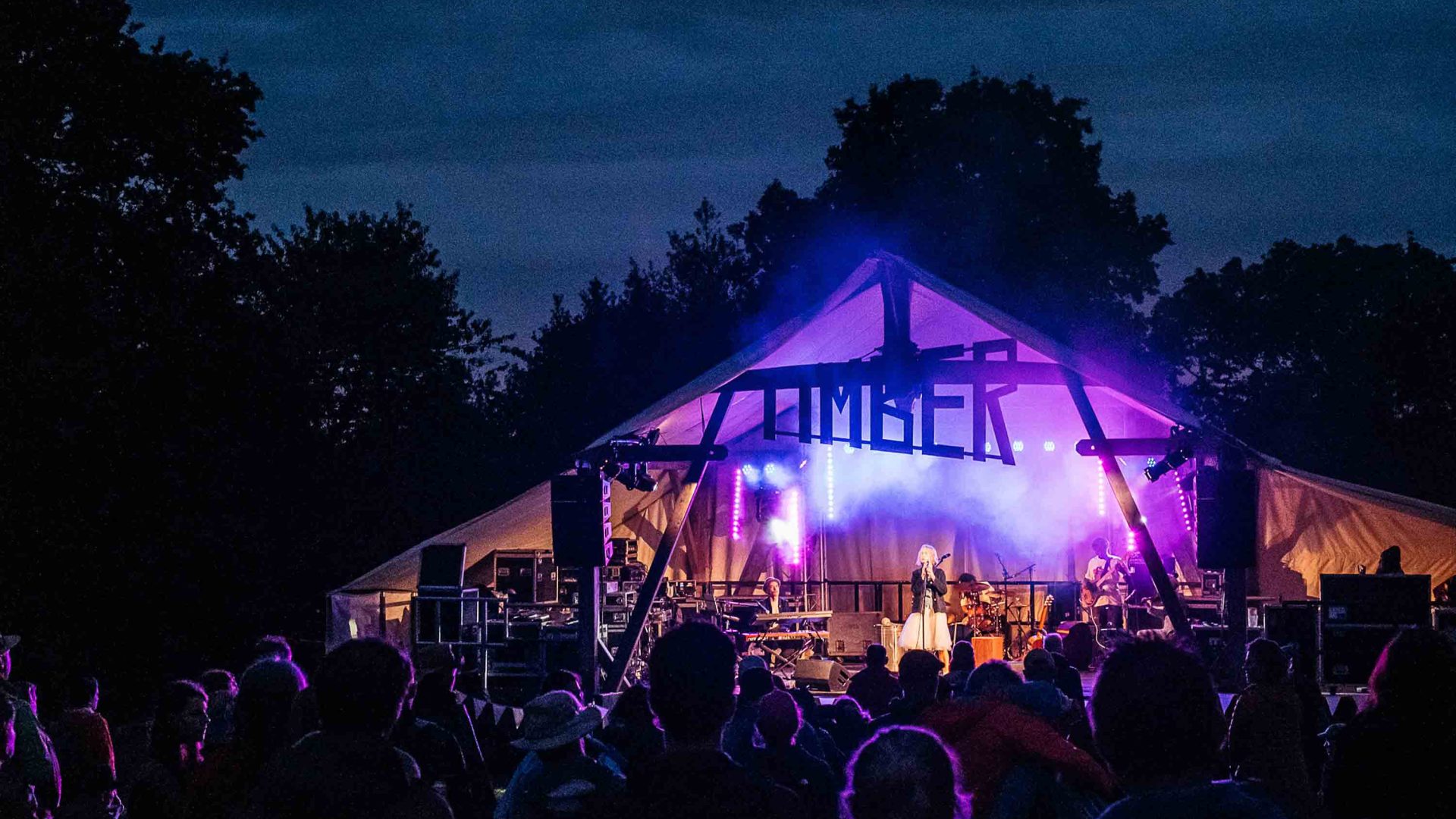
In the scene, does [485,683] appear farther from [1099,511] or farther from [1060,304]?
[1060,304]

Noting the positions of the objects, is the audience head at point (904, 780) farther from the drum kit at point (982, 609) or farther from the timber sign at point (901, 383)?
the drum kit at point (982, 609)

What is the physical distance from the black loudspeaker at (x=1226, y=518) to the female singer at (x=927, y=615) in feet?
19.7

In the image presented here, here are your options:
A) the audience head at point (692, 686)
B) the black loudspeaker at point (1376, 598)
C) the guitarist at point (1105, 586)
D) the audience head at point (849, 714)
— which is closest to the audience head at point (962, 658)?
the audience head at point (849, 714)

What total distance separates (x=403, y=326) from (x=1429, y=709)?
31.1 metres

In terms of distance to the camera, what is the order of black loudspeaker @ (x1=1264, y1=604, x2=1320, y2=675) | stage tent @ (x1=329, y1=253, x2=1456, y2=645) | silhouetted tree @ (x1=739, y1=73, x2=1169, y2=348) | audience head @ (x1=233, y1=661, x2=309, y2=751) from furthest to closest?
silhouetted tree @ (x1=739, y1=73, x2=1169, y2=348) < stage tent @ (x1=329, y1=253, x2=1456, y2=645) < black loudspeaker @ (x1=1264, y1=604, x2=1320, y2=675) < audience head @ (x1=233, y1=661, x2=309, y2=751)

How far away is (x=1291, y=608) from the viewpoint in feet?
51.2

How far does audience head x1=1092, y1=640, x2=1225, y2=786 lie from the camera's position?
263 cm

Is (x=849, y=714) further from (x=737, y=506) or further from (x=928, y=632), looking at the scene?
(x=737, y=506)

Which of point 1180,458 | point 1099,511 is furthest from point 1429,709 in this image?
point 1099,511

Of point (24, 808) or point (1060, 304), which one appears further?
point (1060, 304)

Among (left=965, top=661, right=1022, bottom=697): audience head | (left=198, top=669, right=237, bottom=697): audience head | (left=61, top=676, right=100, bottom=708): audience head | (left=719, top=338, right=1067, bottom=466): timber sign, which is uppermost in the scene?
(left=719, top=338, right=1067, bottom=466): timber sign

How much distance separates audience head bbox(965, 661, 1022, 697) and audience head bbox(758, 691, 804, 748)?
0.66 meters

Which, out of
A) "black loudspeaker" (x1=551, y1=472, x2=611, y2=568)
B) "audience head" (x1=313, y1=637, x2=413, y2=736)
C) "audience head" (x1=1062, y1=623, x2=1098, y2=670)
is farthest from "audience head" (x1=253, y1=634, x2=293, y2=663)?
"black loudspeaker" (x1=551, y1=472, x2=611, y2=568)

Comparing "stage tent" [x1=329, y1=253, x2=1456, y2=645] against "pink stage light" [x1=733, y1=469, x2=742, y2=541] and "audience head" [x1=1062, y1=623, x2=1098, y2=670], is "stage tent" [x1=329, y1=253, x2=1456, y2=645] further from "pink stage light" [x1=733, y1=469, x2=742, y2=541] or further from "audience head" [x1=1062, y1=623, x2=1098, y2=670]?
"audience head" [x1=1062, y1=623, x2=1098, y2=670]
